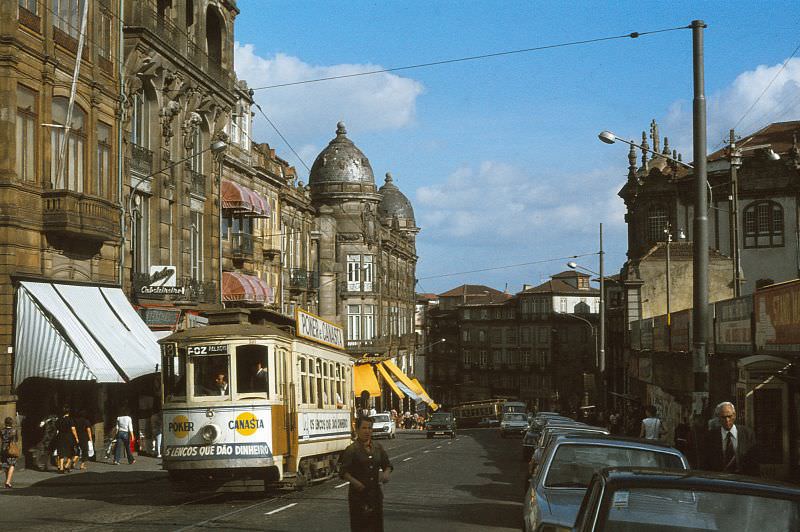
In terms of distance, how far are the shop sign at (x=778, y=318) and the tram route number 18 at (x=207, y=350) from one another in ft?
35.3

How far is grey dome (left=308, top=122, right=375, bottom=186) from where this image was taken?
80.5 m

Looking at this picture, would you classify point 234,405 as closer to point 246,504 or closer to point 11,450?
point 246,504

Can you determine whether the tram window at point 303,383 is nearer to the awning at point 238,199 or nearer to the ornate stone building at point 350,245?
the awning at point 238,199

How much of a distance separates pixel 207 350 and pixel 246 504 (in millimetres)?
2827

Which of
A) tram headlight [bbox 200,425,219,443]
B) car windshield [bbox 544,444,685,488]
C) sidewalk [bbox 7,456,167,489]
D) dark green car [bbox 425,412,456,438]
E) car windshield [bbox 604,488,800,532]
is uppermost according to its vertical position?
car windshield [bbox 604,488,800,532]

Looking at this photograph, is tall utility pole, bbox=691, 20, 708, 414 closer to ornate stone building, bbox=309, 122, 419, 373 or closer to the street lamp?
the street lamp

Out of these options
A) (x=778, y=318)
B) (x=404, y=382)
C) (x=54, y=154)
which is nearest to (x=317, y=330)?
(x=778, y=318)

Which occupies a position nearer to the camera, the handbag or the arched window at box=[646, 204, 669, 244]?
the handbag

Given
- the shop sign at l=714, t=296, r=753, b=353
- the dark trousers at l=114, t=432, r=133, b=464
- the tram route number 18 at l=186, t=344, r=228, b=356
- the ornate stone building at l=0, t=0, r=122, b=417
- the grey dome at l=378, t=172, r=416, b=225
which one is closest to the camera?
the tram route number 18 at l=186, t=344, r=228, b=356

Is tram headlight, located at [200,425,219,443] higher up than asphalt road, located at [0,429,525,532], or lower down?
higher up

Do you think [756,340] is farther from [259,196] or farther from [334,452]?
[259,196]

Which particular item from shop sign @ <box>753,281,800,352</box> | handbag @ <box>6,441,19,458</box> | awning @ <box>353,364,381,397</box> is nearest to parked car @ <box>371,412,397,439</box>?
awning @ <box>353,364,381,397</box>

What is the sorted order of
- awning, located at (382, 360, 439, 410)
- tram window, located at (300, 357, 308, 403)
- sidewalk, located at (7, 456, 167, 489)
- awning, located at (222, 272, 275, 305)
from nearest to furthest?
1. tram window, located at (300, 357, 308, 403)
2. sidewalk, located at (7, 456, 167, 489)
3. awning, located at (222, 272, 275, 305)
4. awning, located at (382, 360, 439, 410)

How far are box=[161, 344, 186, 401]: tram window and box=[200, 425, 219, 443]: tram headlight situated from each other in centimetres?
83
